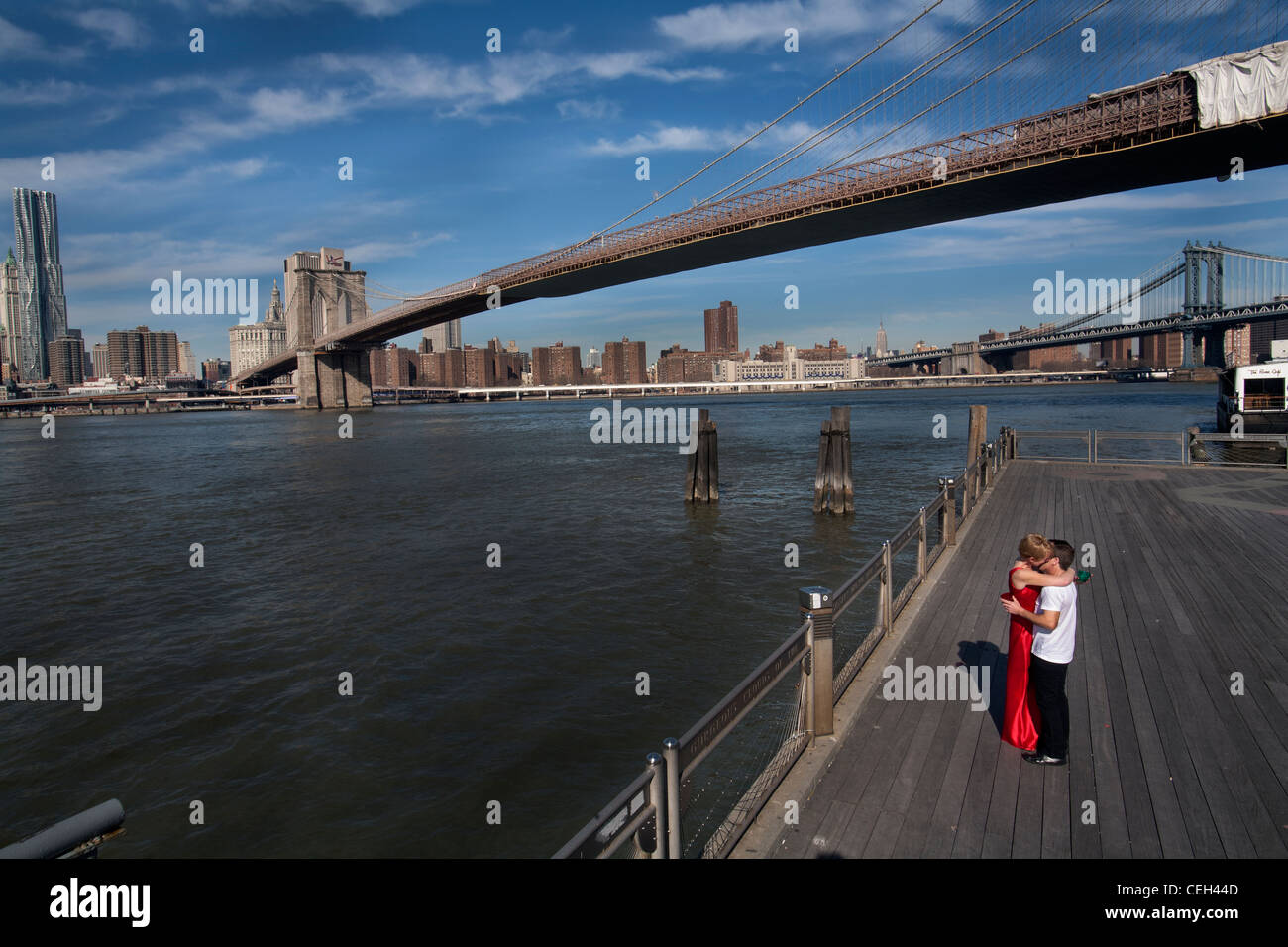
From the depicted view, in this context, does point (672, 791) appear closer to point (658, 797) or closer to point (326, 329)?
point (658, 797)

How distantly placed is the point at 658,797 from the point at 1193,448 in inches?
781

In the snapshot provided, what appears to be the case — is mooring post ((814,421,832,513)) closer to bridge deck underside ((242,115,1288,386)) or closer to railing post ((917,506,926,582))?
railing post ((917,506,926,582))

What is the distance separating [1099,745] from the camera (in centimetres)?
468

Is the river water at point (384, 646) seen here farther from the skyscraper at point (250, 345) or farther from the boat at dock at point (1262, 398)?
the skyscraper at point (250, 345)

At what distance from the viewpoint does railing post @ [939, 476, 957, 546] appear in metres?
9.48

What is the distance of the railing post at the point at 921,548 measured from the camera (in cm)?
765

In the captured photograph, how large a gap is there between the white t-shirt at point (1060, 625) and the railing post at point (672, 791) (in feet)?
8.23

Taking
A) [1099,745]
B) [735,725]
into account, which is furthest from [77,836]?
[1099,745]

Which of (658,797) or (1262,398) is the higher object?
(1262,398)

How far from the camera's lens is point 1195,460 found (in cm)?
1791

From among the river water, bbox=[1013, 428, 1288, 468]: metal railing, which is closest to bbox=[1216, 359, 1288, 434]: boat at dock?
bbox=[1013, 428, 1288, 468]: metal railing

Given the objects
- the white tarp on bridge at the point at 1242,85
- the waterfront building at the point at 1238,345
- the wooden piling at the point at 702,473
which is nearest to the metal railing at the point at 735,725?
the wooden piling at the point at 702,473
